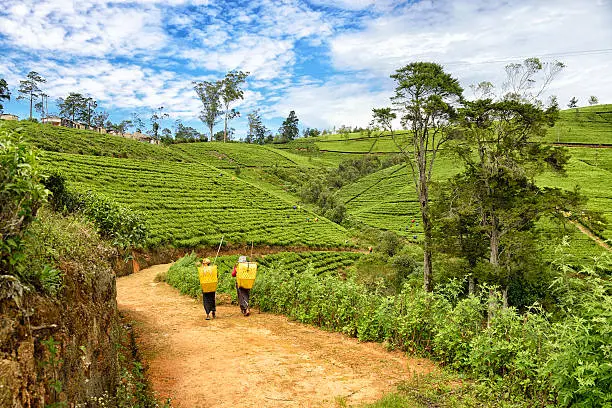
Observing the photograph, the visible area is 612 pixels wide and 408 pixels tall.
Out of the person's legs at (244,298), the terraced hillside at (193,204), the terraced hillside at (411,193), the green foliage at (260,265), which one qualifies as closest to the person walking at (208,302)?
the person's legs at (244,298)

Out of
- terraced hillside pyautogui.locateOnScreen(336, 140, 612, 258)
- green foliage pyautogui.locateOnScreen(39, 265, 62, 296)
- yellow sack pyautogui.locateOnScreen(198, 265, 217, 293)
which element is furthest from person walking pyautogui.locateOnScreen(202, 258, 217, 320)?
terraced hillside pyautogui.locateOnScreen(336, 140, 612, 258)

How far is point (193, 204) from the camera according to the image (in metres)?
→ 34.6

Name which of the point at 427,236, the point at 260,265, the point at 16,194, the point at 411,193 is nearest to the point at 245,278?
the point at 16,194

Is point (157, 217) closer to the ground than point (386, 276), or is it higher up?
higher up

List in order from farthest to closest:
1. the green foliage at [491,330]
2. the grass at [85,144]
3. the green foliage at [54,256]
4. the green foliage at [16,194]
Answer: the grass at [85,144]
the green foliage at [491,330]
the green foliage at [54,256]
the green foliage at [16,194]

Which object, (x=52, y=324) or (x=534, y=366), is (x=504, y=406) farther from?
(x=52, y=324)

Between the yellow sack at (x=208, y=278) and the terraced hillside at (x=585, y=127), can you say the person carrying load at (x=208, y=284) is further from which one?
the terraced hillside at (x=585, y=127)

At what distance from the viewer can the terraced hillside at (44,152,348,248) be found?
1120 inches

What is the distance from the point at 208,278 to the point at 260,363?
12.0 ft

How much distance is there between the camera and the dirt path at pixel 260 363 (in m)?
5.87

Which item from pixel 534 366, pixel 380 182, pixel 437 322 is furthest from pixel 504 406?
pixel 380 182

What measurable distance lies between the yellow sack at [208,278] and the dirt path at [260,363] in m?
0.82

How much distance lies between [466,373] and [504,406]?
4.09 ft

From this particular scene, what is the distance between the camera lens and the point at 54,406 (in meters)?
3.35
